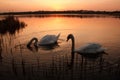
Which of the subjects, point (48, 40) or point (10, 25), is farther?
point (10, 25)

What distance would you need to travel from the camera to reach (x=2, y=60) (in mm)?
10867

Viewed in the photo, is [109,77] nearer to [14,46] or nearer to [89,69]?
[89,69]

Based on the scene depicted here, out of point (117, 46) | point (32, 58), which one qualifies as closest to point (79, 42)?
point (117, 46)

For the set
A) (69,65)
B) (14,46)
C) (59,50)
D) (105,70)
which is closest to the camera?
(105,70)

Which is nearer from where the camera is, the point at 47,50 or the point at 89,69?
the point at 89,69

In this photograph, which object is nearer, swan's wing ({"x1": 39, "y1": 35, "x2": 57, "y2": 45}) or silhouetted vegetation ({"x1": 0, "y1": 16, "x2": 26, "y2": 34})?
swan's wing ({"x1": 39, "y1": 35, "x2": 57, "y2": 45})

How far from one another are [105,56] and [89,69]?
262cm

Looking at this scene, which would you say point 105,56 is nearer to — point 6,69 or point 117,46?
point 117,46

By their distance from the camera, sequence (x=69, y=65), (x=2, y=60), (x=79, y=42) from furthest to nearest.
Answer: (x=79, y=42)
(x=2, y=60)
(x=69, y=65)

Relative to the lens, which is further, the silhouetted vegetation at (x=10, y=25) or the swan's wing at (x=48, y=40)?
the silhouetted vegetation at (x=10, y=25)

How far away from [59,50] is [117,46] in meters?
2.91

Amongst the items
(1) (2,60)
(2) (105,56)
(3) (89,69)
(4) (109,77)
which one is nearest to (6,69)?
(1) (2,60)

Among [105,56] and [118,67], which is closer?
[118,67]

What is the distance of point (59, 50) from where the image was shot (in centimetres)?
1309
